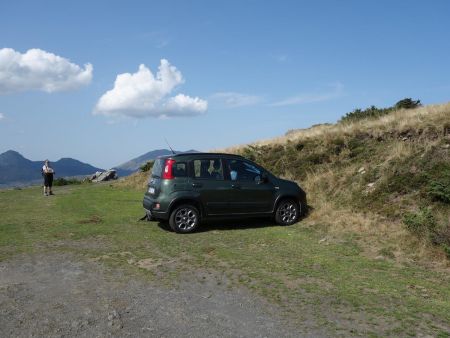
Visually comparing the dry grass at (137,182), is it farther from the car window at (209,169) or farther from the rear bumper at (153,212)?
the car window at (209,169)

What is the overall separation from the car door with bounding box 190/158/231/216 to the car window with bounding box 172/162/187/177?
0.19 meters

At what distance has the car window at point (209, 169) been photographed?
11198 mm

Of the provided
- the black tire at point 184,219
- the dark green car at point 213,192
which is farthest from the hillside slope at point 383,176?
the black tire at point 184,219

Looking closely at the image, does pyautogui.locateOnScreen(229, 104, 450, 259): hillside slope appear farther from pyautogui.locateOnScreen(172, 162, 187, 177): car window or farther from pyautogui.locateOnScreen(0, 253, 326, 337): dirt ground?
Answer: pyautogui.locateOnScreen(0, 253, 326, 337): dirt ground

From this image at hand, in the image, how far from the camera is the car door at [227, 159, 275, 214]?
11.5m

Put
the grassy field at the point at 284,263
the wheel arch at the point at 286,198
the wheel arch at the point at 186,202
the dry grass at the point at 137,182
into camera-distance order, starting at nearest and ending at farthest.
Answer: the grassy field at the point at 284,263, the wheel arch at the point at 186,202, the wheel arch at the point at 286,198, the dry grass at the point at 137,182

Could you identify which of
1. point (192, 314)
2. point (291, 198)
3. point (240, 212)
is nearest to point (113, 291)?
point (192, 314)

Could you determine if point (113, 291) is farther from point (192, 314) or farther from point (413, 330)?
point (413, 330)

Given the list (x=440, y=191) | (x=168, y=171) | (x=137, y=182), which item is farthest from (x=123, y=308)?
(x=137, y=182)

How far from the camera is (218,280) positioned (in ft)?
22.8

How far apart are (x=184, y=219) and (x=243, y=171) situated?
2.01 m

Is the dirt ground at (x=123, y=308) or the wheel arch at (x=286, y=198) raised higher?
the wheel arch at (x=286, y=198)

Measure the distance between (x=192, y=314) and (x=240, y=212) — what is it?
6.11m

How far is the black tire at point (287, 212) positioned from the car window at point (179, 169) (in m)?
2.70
